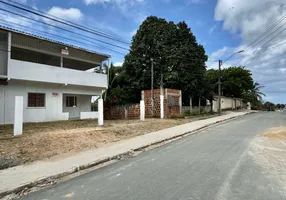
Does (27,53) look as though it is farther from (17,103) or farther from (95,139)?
(95,139)

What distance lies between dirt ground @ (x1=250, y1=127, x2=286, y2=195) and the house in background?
1514cm

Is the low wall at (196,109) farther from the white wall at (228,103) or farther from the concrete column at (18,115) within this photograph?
the concrete column at (18,115)

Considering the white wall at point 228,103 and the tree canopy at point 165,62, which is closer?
the tree canopy at point 165,62

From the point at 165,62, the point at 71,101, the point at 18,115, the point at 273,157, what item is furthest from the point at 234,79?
the point at 18,115

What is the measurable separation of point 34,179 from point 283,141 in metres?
10.1

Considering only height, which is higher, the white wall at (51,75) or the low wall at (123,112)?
the white wall at (51,75)

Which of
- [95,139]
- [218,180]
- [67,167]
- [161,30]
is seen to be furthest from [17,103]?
[161,30]

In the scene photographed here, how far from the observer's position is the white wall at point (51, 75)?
15.9 metres

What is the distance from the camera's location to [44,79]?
17531 millimetres

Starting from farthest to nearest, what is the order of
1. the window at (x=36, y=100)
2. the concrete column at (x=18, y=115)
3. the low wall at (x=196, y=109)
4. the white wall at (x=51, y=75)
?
the low wall at (x=196, y=109)
the window at (x=36, y=100)
the white wall at (x=51, y=75)
the concrete column at (x=18, y=115)

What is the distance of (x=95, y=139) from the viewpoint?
33.8 feet

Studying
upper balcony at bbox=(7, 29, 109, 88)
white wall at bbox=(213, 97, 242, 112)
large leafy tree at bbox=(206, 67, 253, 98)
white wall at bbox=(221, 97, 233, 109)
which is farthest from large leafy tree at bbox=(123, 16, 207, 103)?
large leafy tree at bbox=(206, 67, 253, 98)

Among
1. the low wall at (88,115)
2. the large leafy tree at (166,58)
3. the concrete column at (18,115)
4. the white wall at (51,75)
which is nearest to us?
the concrete column at (18,115)

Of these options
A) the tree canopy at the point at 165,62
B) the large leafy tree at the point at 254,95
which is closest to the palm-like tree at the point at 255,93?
the large leafy tree at the point at 254,95
